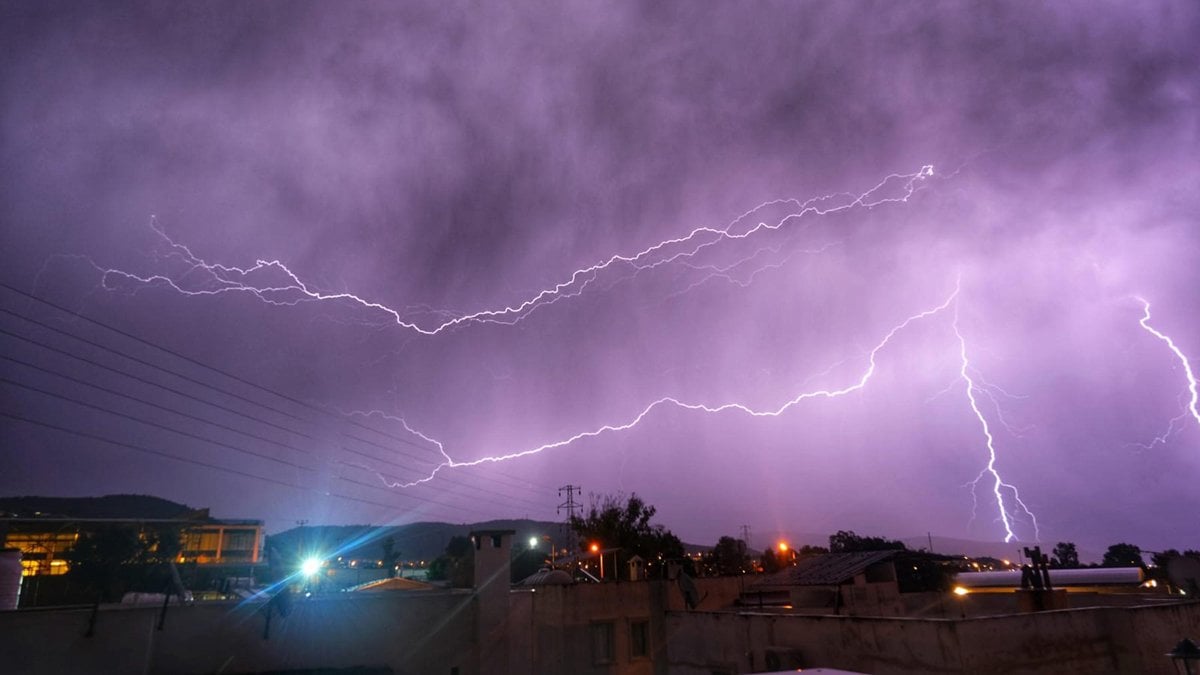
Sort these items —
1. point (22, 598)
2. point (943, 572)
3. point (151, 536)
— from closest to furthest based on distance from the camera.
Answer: point (22, 598), point (943, 572), point (151, 536)

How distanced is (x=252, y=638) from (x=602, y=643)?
8426 millimetres

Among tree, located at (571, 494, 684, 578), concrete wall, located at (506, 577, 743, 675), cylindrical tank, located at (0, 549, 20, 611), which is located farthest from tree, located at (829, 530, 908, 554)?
cylindrical tank, located at (0, 549, 20, 611)

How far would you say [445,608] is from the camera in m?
13.6

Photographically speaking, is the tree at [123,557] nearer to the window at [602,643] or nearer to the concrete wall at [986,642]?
the window at [602,643]

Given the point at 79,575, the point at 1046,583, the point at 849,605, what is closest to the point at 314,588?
the point at 79,575

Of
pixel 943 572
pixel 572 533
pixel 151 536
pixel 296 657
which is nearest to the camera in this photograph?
pixel 296 657

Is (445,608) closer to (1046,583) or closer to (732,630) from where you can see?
(732,630)

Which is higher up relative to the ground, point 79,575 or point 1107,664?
point 79,575

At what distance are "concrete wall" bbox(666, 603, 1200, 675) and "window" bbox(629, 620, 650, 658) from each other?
4.65 m

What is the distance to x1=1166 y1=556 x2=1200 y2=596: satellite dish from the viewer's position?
14.1 m

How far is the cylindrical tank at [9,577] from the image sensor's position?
1166 cm

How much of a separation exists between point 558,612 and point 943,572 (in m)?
11.8

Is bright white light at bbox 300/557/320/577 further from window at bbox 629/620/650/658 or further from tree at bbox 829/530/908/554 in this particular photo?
tree at bbox 829/530/908/554

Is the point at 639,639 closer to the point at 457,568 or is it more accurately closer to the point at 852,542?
the point at 457,568
